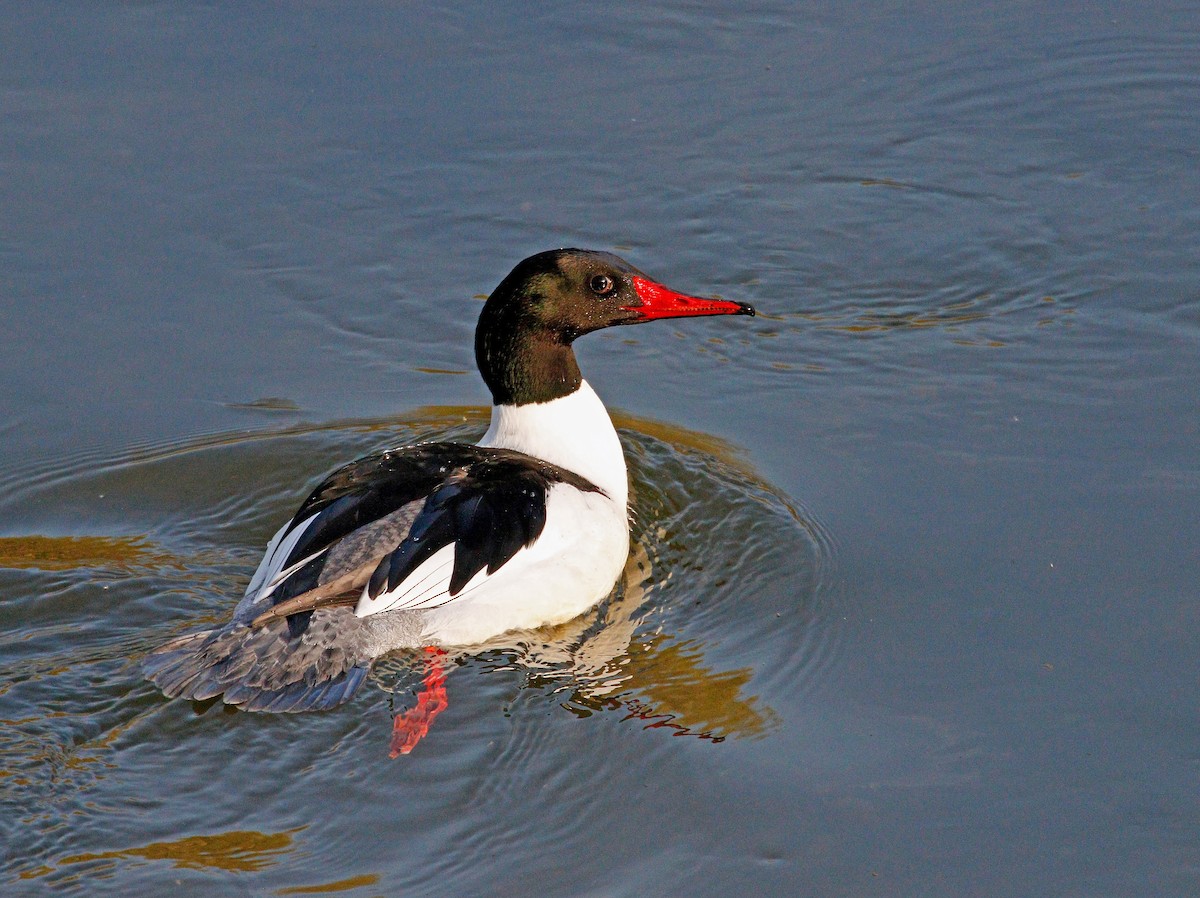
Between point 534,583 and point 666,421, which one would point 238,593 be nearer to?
point 534,583

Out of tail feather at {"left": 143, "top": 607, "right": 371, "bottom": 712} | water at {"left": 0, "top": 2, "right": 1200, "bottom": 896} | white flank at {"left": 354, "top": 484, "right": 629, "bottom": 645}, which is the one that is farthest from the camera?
white flank at {"left": 354, "top": 484, "right": 629, "bottom": 645}

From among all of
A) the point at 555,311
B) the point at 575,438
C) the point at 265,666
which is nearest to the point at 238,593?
the point at 265,666

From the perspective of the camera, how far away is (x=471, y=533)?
628 centimetres

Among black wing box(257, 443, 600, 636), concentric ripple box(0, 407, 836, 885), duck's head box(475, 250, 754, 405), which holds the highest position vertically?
duck's head box(475, 250, 754, 405)

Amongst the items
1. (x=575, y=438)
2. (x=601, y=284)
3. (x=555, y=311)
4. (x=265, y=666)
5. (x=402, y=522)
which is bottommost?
(x=265, y=666)

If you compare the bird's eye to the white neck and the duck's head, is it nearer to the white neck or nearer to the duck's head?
Answer: the duck's head

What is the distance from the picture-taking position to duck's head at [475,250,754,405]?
23.1 feet

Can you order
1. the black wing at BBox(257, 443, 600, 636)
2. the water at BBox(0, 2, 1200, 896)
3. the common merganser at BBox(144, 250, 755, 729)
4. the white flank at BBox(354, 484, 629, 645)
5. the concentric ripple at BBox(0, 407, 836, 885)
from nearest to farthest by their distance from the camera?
the water at BBox(0, 2, 1200, 896)
the concentric ripple at BBox(0, 407, 836, 885)
the common merganser at BBox(144, 250, 755, 729)
the black wing at BBox(257, 443, 600, 636)
the white flank at BBox(354, 484, 629, 645)

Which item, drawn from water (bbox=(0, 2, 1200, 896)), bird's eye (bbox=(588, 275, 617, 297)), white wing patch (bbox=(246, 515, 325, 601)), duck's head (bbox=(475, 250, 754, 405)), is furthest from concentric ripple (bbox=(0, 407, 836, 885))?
bird's eye (bbox=(588, 275, 617, 297))

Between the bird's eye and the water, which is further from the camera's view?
the bird's eye

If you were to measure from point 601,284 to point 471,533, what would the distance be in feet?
4.66

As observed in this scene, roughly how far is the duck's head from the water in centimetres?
71

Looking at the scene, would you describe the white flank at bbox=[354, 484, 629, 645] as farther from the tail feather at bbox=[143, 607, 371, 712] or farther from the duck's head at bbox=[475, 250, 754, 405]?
the duck's head at bbox=[475, 250, 754, 405]

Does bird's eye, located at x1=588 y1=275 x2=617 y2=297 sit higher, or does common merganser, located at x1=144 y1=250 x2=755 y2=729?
bird's eye, located at x1=588 y1=275 x2=617 y2=297
